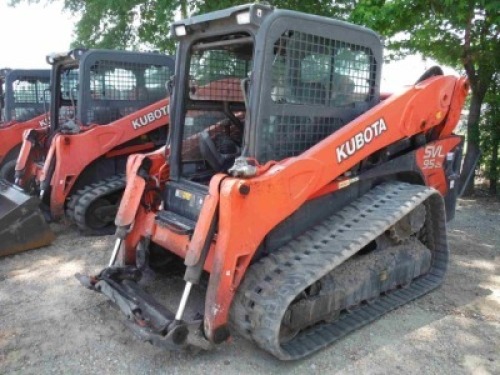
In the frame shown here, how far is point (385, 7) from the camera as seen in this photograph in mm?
6633

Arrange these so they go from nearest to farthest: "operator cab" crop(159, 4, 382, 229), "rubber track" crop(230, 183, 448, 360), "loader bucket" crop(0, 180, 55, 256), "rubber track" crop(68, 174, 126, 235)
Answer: "rubber track" crop(230, 183, 448, 360), "operator cab" crop(159, 4, 382, 229), "loader bucket" crop(0, 180, 55, 256), "rubber track" crop(68, 174, 126, 235)

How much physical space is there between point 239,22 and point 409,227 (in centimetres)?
217

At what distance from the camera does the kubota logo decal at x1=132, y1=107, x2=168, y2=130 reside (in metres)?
6.69

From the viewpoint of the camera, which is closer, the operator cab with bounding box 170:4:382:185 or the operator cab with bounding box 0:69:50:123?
the operator cab with bounding box 170:4:382:185

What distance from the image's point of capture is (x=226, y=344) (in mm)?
3553

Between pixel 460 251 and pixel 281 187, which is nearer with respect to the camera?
pixel 281 187

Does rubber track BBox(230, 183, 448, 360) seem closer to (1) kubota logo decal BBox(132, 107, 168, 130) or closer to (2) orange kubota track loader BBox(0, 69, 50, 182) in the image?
(1) kubota logo decal BBox(132, 107, 168, 130)

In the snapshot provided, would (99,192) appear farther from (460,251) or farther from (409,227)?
(460,251)

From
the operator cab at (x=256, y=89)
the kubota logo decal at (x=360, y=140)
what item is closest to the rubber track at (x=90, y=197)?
the operator cab at (x=256, y=89)

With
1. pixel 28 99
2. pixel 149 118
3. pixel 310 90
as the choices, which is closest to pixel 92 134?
pixel 149 118

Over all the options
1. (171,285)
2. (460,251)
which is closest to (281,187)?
(171,285)

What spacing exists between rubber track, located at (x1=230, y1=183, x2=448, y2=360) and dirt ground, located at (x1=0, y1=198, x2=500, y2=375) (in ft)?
0.33

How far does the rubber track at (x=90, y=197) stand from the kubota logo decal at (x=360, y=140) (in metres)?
3.57

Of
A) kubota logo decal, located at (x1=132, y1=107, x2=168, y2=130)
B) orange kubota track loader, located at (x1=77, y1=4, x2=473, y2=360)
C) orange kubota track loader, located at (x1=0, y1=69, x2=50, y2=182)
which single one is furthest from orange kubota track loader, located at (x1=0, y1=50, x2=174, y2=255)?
orange kubota track loader, located at (x1=77, y1=4, x2=473, y2=360)
